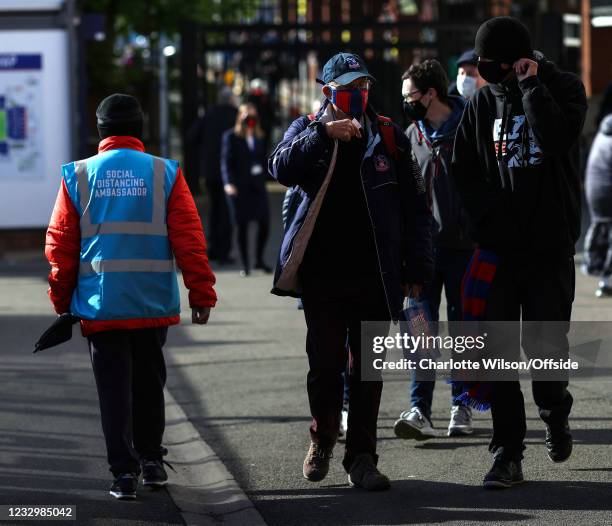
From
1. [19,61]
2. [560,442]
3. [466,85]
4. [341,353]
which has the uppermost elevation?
[19,61]

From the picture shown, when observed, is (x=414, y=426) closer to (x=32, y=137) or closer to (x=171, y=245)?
(x=171, y=245)

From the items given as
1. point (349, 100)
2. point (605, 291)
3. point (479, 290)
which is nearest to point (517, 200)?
point (479, 290)

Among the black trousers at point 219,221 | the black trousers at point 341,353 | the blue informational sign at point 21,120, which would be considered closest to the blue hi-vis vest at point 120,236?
the black trousers at point 341,353

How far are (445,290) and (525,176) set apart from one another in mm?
1495

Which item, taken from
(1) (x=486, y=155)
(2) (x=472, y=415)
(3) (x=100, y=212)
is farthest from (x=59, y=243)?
(2) (x=472, y=415)

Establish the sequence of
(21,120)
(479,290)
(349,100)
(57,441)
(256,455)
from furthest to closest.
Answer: (21,120)
(57,441)
(256,455)
(479,290)
(349,100)

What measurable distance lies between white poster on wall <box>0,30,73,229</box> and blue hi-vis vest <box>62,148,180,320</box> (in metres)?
11.4

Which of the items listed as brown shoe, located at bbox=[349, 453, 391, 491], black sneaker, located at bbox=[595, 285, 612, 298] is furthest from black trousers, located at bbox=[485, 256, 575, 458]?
black sneaker, located at bbox=[595, 285, 612, 298]

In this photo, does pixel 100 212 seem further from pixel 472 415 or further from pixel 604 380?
pixel 604 380

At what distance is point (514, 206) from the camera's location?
6.48 meters

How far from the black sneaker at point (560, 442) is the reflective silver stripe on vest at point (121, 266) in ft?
5.97

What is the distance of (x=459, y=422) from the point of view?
7.78 metres

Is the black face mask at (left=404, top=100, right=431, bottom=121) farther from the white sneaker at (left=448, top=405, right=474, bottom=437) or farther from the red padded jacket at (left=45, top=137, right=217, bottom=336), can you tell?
the red padded jacket at (left=45, top=137, right=217, bottom=336)

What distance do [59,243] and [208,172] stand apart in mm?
10433
